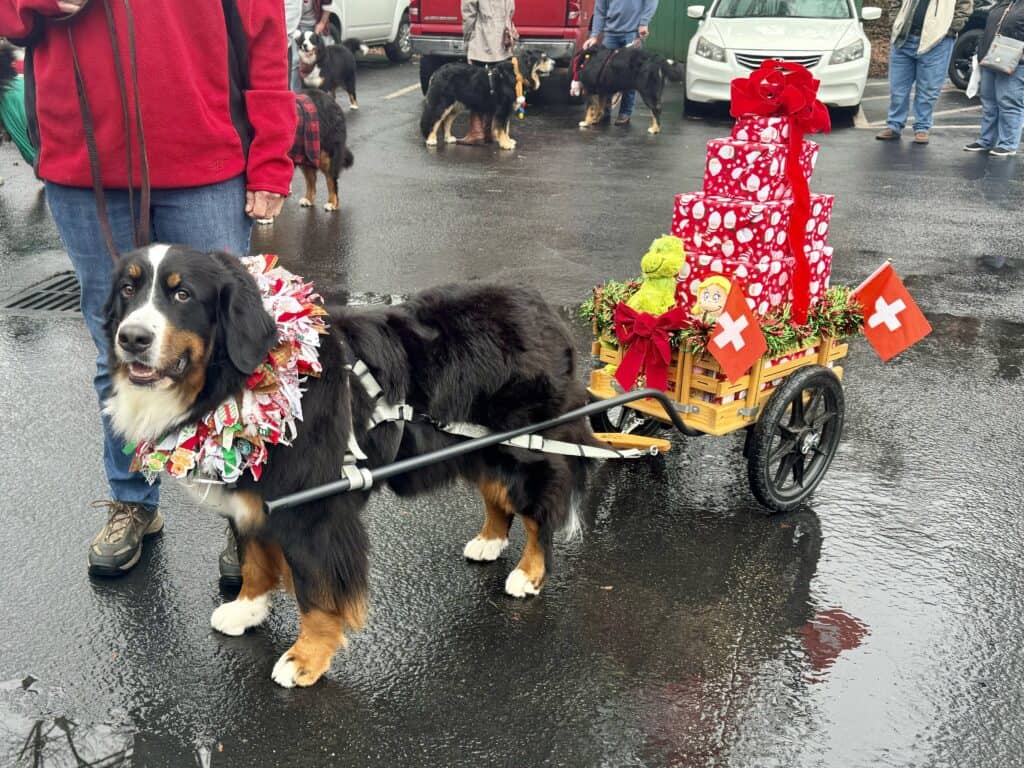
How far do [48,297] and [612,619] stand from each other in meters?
4.86

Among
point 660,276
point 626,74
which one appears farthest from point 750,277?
point 626,74

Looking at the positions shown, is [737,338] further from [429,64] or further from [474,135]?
[429,64]

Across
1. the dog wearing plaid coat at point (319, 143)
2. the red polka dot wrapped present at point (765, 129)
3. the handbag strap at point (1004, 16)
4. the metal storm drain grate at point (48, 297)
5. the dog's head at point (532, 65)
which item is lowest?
the metal storm drain grate at point (48, 297)

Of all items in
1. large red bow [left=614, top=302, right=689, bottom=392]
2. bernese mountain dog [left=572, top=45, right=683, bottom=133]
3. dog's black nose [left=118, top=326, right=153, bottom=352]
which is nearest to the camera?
dog's black nose [left=118, top=326, right=153, bottom=352]

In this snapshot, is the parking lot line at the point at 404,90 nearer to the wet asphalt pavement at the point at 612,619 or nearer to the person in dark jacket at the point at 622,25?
the person in dark jacket at the point at 622,25

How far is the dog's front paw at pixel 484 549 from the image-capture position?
3.71 metres

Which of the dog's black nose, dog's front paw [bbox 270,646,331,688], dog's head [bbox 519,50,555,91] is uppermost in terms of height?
the dog's black nose

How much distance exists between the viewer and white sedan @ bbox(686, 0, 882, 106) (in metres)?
13.2

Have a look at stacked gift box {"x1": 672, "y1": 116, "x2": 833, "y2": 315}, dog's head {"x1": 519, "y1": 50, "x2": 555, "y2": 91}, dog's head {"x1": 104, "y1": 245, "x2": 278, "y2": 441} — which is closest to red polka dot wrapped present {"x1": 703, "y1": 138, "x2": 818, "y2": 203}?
stacked gift box {"x1": 672, "y1": 116, "x2": 833, "y2": 315}

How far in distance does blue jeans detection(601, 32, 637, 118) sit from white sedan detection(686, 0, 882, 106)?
902 millimetres

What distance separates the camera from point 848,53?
13.3 metres

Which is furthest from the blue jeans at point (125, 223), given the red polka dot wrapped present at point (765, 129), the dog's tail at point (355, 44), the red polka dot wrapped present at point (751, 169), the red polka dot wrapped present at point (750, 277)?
the dog's tail at point (355, 44)

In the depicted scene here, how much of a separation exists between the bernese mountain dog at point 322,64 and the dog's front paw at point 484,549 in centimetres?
1018

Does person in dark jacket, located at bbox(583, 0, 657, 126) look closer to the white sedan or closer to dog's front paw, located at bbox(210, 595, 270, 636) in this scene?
the white sedan
